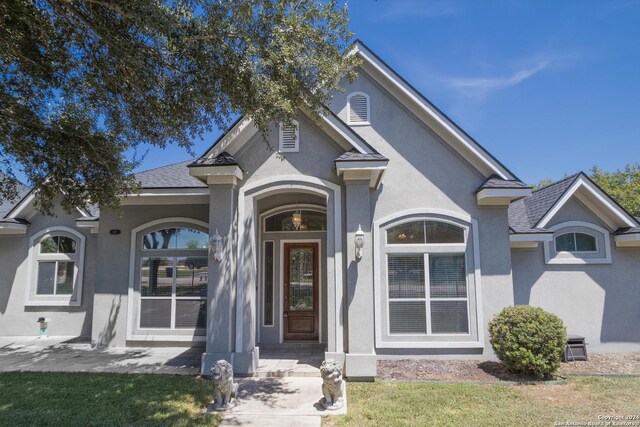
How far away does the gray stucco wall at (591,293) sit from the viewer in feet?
33.6

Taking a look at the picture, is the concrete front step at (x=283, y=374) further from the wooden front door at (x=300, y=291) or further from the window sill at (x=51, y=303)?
the window sill at (x=51, y=303)

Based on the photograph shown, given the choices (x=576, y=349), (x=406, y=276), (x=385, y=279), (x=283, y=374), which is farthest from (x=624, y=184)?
(x=283, y=374)

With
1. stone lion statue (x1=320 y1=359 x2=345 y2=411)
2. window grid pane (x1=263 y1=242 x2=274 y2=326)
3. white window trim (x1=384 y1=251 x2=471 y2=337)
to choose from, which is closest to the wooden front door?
window grid pane (x1=263 y1=242 x2=274 y2=326)

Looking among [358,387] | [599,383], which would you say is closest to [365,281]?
[358,387]

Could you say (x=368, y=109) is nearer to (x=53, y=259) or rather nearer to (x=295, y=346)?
(x=295, y=346)

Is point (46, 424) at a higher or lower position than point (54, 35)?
lower

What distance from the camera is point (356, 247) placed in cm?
803

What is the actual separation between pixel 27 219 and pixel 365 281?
12.0 meters

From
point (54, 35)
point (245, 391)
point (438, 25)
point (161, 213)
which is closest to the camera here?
point (54, 35)

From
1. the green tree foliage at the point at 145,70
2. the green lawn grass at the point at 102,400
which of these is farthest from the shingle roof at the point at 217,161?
the green lawn grass at the point at 102,400

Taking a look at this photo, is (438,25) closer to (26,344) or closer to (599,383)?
(599,383)

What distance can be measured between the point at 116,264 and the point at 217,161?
5221 mm

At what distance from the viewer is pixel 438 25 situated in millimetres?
9492

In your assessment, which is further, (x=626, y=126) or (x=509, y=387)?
(x=626, y=126)
